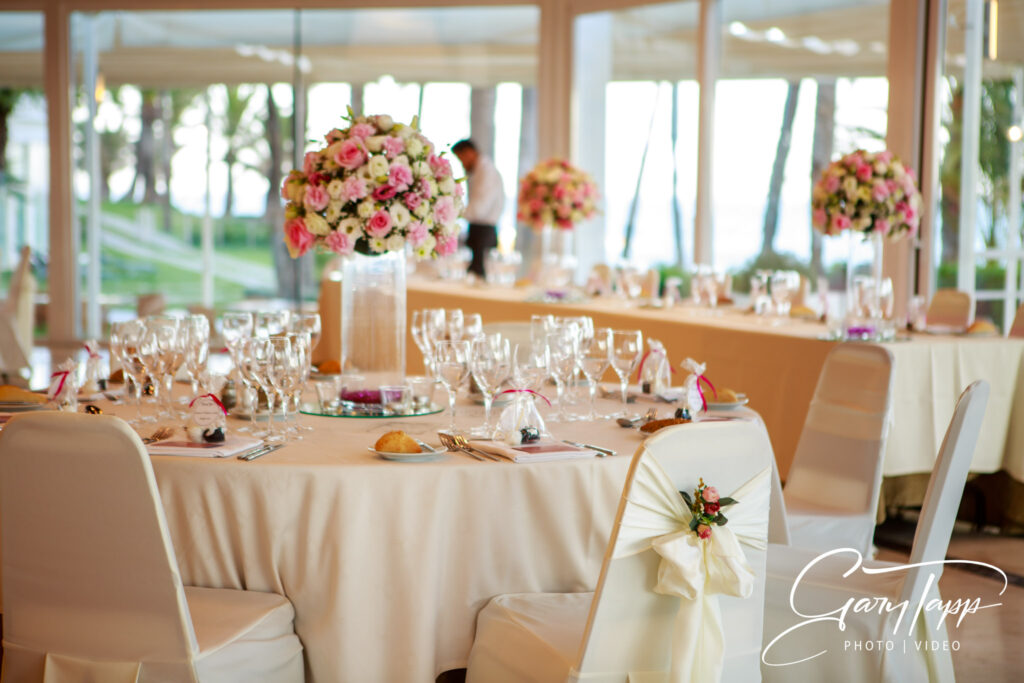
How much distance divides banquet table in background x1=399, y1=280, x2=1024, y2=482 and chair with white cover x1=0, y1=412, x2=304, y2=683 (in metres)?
3.15

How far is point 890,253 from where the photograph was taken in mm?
7180

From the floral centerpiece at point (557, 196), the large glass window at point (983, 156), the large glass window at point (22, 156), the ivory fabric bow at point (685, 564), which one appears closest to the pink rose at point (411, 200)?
the ivory fabric bow at point (685, 564)

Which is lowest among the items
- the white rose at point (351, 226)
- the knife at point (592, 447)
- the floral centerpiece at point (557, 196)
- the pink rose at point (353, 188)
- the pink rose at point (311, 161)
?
the knife at point (592, 447)

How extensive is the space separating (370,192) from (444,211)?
Answer: 23 centimetres

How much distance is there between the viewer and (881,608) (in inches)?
102

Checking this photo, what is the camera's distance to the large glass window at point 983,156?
6535 mm

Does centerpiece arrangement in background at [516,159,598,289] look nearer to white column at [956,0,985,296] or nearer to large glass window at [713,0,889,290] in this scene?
large glass window at [713,0,889,290]

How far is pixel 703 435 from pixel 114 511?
3.82ft

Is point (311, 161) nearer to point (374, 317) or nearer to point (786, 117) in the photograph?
point (374, 317)

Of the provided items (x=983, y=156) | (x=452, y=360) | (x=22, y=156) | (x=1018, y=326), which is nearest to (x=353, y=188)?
(x=452, y=360)


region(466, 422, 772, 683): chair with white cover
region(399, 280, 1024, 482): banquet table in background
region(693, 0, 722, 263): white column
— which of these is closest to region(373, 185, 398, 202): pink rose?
region(466, 422, 772, 683): chair with white cover

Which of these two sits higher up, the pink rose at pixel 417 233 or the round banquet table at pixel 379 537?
the pink rose at pixel 417 233

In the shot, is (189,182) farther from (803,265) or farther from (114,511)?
(114,511)

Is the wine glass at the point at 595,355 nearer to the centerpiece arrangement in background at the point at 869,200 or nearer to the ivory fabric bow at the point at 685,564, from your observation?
the ivory fabric bow at the point at 685,564
